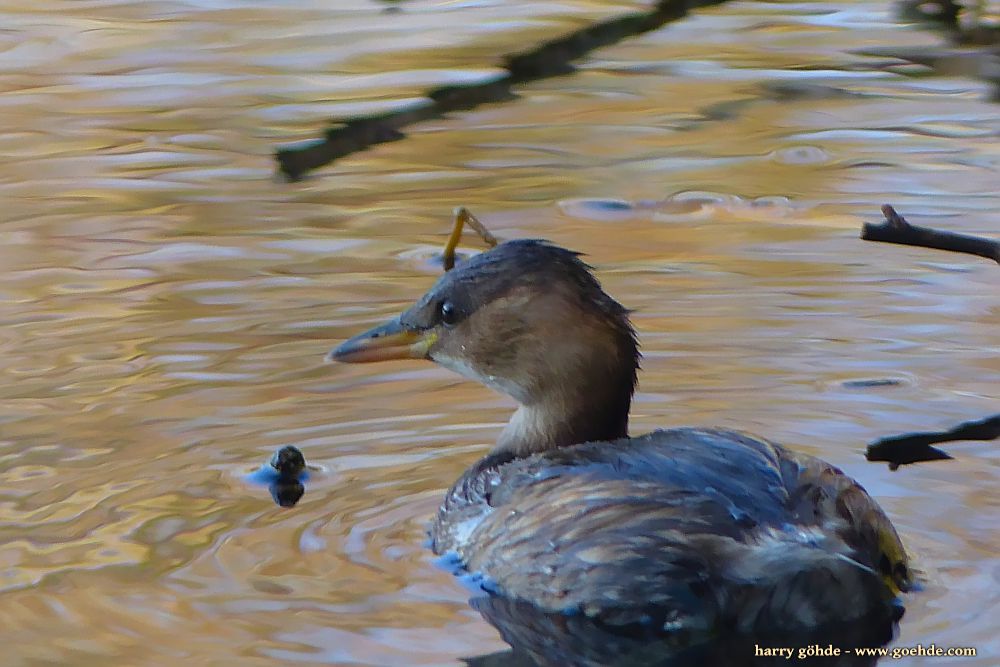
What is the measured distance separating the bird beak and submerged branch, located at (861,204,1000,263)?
1319mm

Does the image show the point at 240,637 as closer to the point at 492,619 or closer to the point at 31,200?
the point at 492,619

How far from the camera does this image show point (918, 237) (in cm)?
531

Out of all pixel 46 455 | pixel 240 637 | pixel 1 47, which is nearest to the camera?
pixel 240 637

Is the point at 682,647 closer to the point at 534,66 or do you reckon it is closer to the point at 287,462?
the point at 287,462

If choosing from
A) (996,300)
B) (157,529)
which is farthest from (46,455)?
(996,300)

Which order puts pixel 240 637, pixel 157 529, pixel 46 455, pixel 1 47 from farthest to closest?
pixel 1 47
pixel 46 455
pixel 157 529
pixel 240 637

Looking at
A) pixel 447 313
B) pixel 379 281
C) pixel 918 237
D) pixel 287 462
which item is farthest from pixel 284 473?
pixel 918 237

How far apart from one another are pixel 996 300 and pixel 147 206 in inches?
138

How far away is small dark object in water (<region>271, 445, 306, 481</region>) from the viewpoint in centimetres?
549

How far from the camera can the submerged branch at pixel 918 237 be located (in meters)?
5.19

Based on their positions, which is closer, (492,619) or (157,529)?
(492,619)

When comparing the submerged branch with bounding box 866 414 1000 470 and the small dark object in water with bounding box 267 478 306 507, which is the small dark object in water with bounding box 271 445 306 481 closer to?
the small dark object in water with bounding box 267 478 306 507

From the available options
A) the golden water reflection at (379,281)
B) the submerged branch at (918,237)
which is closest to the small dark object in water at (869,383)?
the golden water reflection at (379,281)

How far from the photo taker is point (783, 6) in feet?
37.9
